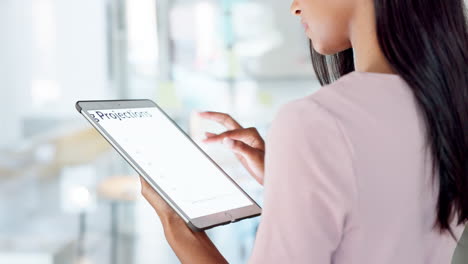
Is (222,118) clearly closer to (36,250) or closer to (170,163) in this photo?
(170,163)

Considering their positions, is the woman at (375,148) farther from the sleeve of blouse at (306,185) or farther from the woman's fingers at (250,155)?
the woman's fingers at (250,155)

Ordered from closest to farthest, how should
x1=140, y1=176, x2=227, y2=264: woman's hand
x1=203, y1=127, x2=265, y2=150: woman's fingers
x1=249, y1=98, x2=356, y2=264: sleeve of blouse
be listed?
x1=249, y1=98, x2=356, y2=264: sleeve of blouse < x1=140, y1=176, x2=227, y2=264: woman's hand < x1=203, y1=127, x2=265, y2=150: woman's fingers

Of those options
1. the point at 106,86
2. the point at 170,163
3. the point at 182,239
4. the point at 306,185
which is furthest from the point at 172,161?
the point at 106,86

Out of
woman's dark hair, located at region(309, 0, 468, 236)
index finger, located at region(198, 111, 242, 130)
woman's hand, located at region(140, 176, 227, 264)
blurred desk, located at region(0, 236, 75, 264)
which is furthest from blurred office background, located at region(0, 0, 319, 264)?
woman's dark hair, located at region(309, 0, 468, 236)

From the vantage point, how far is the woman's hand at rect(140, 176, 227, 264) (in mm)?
587

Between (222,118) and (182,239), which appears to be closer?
(182,239)

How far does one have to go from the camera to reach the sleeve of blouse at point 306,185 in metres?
0.47

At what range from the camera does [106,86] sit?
2.14 meters

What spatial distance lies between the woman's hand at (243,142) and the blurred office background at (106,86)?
1.34 m

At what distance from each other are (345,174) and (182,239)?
0.67 feet

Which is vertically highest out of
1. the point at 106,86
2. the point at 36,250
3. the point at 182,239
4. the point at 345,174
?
the point at 345,174

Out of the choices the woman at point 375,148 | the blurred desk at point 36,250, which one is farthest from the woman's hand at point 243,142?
the blurred desk at point 36,250

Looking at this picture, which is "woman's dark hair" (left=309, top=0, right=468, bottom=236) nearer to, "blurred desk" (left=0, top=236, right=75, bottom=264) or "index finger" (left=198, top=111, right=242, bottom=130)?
"index finger" (left=198, top=111, right=242, bottom=130)

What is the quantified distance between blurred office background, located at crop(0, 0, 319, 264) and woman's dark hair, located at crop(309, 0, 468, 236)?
156 cm
